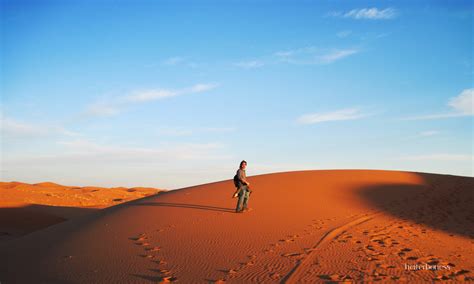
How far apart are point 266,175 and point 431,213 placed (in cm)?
1001

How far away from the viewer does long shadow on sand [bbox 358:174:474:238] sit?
40.5ft

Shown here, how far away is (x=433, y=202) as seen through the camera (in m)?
15.5

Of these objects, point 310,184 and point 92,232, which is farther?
point 310,184

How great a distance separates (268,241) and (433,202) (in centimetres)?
960

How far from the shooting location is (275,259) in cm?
770

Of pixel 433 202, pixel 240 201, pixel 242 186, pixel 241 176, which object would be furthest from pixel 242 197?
pixel 433 202

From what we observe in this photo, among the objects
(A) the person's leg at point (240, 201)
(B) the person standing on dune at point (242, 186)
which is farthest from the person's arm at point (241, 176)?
(A) the person's leg at point (240, 201)

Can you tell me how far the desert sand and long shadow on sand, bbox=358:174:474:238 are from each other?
0.15 ft

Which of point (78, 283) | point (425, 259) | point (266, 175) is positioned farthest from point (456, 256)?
point (266, 175)

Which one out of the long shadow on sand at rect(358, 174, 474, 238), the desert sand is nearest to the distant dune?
the desert sand

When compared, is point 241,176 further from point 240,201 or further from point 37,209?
point 37,209

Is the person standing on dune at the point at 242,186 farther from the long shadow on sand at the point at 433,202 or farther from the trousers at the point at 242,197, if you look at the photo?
the long shadow on sand at the point at 433,202

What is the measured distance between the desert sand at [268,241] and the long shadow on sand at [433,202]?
0.15 ft

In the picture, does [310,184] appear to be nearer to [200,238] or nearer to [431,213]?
[431,213]
